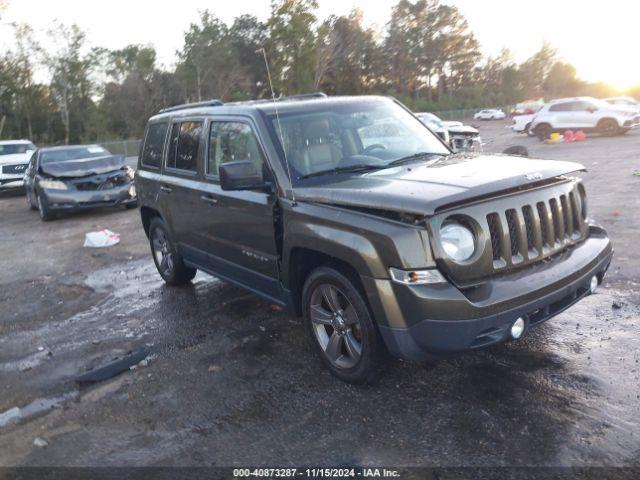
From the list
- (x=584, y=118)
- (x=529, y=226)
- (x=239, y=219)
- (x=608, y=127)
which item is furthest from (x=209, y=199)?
(x=608, y=127)

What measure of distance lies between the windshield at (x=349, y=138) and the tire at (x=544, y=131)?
2130cm

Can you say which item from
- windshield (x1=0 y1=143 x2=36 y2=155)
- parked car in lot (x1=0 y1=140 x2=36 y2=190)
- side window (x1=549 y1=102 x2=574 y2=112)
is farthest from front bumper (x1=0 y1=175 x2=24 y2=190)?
side window (x1=549 y1=102 x2=574 y2=112)

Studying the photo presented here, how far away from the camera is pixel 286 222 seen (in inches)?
164

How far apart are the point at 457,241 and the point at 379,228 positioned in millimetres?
450

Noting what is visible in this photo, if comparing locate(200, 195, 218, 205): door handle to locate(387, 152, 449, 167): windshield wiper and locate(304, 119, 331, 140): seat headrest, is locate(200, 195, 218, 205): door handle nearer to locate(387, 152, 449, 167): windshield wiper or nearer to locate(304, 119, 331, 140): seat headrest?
locate(304, 119, 331, 140): seat headrest

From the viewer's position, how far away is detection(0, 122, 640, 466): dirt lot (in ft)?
10.7

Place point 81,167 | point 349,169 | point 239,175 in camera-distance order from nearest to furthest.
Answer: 1. point 239,175
2. point 349,169
3. point 81,167

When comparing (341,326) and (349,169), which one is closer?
(341,326)

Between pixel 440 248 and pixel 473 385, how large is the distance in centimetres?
109

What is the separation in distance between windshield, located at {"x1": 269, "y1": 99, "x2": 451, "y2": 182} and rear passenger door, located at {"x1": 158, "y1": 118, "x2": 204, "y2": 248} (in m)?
1.15

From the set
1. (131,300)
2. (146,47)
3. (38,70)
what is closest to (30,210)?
(131,300)

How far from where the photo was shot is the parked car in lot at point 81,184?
40.0 feet

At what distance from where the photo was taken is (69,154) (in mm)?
13578

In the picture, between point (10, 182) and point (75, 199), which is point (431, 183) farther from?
point (10, 182)
